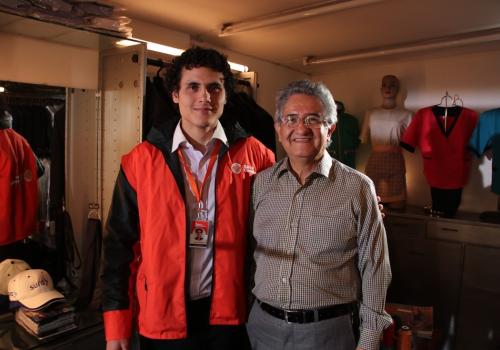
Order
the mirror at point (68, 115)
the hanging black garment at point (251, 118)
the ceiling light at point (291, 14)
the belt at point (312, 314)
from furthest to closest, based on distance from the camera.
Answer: the hanging black garment at point (251, 118), the ceiling light at point (291, 14), the mirror at point (68, 115), the belt at point (312, 314)

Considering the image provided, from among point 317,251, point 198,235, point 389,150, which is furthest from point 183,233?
point 389,150

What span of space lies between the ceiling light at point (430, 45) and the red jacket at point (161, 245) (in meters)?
2.26

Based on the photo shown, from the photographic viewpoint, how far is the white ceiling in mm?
2207

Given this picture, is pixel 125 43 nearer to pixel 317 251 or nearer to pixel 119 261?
pixel 119 261

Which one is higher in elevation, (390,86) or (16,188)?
(390,86)

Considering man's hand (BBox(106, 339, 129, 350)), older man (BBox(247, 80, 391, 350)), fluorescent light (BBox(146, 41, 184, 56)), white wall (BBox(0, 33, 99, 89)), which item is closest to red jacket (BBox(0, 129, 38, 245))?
white wall (BBox(0, 33, 99, 89))

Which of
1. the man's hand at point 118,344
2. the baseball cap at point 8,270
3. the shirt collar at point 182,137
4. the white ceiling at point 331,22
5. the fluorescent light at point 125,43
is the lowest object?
the man's hand at point 118,344

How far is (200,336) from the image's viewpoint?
4.35 feet

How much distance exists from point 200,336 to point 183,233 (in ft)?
1.22

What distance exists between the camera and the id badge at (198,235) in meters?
1.30

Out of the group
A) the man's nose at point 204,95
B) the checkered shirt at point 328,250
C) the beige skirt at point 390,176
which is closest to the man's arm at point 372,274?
the checkered shirt at point 328,250

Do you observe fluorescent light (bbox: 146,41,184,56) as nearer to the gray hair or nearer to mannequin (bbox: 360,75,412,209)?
the gray hair

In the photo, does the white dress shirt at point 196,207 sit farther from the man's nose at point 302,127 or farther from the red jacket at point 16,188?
the red jacket at point 16,188

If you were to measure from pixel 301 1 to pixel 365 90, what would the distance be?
2.11 m
